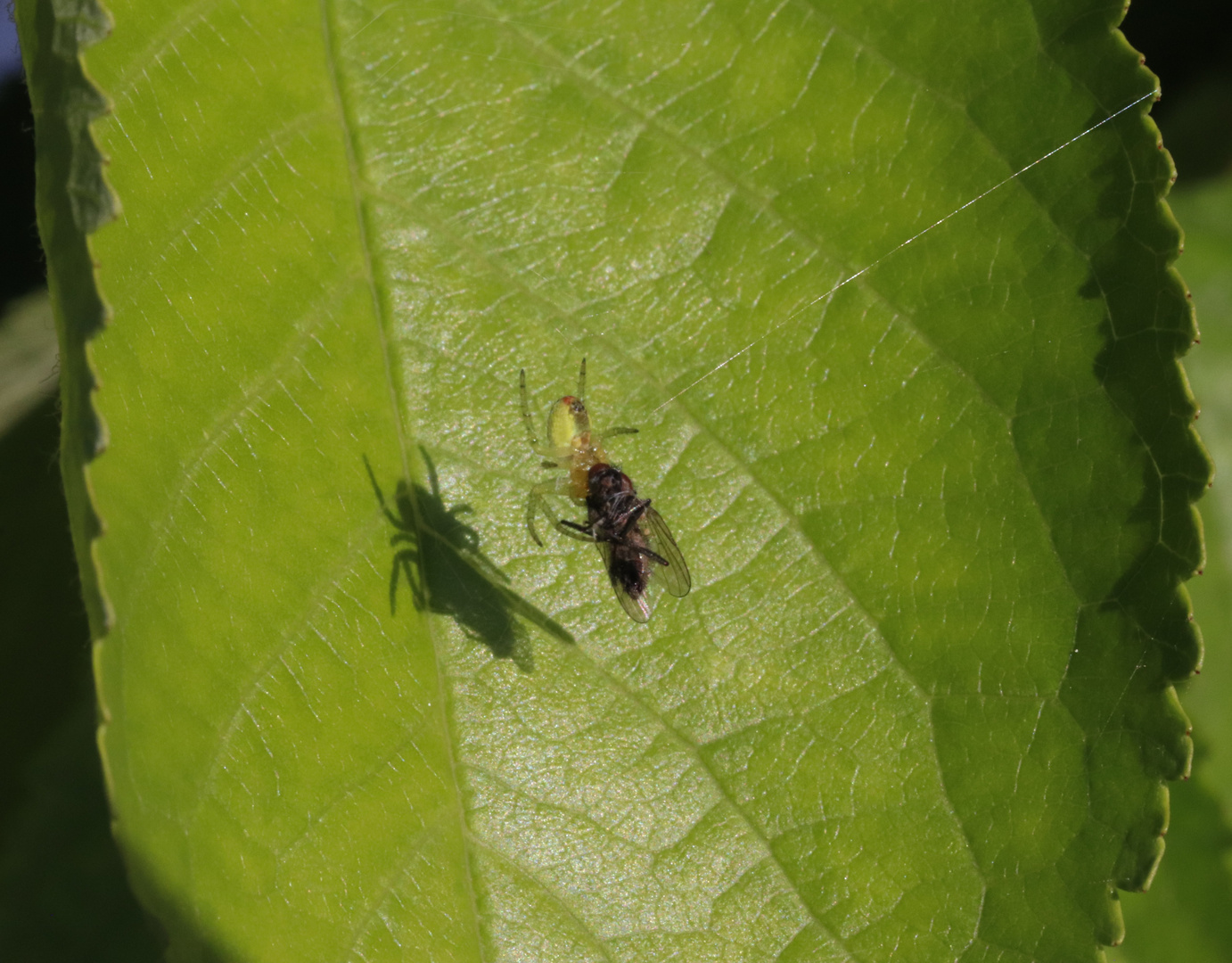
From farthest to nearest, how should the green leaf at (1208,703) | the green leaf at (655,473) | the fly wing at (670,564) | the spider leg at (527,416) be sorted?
the green leaf at (1208,703) → the fly wing at (670,564) → the spider leg at (527,416) → the green leaf at (655,473)

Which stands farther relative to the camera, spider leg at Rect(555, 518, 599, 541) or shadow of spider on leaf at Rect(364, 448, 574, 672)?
spider leg at Rect(555, 518, 599, 541)

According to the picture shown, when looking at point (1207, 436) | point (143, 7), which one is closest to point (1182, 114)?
point (1207, 436)

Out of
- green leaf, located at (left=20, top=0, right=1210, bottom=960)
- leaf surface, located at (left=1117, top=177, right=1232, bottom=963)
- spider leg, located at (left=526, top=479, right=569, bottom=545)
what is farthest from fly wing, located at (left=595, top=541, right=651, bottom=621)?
leaf surface, located at (left=1117, top=177, right=1232, bottom=963)

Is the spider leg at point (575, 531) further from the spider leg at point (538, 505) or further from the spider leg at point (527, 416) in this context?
the spider leg at point (527, 416)

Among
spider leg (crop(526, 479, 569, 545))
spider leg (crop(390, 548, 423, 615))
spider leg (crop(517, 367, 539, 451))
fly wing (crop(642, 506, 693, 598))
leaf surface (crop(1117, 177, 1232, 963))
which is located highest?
spider leg (crop(517, 367, 539, 451))

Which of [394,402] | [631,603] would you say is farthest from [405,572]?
[631,603]

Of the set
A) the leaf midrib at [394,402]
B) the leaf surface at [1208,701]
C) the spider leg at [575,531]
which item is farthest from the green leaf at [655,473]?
the leaf surface at [1208,701]

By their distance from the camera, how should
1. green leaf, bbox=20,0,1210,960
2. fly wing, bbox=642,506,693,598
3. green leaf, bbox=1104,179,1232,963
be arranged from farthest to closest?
1. green leaf, bbox=1104,179,1232,963
2. fly wing, bbox=642,506,693,598
3. green leaf, bbox=20,0,1210,960

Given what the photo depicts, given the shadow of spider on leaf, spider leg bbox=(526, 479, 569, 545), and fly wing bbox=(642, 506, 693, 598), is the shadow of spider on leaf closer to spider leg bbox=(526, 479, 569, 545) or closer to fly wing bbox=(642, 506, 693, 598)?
spider leg bbox=(526, 479, 569, 545)
